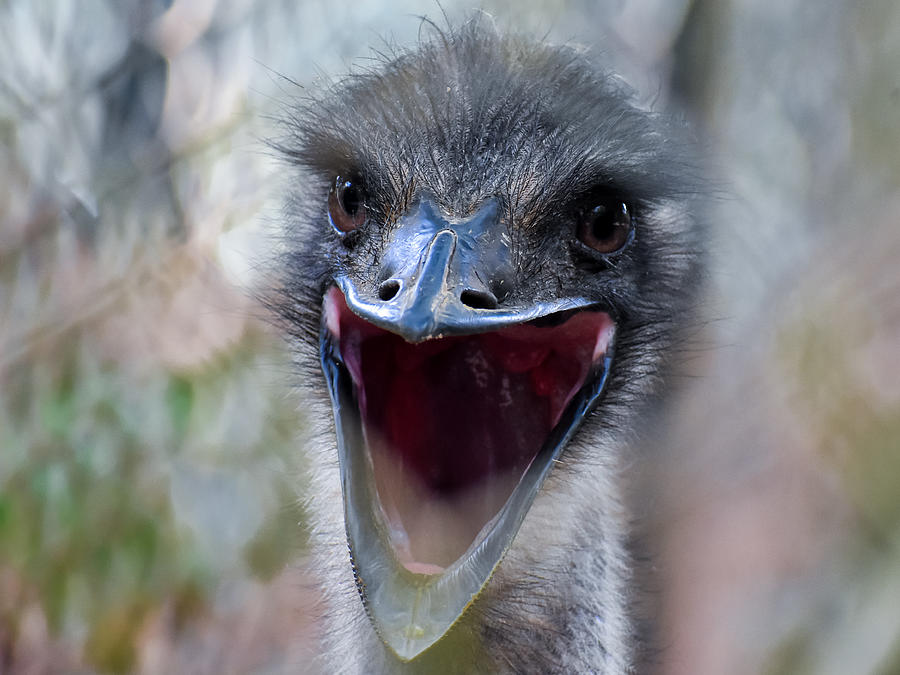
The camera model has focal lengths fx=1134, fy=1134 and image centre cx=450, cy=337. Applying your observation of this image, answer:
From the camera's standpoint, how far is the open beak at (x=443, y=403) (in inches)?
41.3

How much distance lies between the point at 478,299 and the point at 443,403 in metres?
0.39

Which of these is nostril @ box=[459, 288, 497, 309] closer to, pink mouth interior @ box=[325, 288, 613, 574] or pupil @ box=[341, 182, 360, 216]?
pink mouth interior @ box=[325, 288, 613, 574]

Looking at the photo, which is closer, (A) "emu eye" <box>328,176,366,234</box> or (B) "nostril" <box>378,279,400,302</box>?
(B) "nostril" <box>378,279,400,302</box>

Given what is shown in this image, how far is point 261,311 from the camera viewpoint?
1.84m

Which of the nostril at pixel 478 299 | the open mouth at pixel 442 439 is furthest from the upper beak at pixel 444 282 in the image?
the open mouth at pixel 442 439

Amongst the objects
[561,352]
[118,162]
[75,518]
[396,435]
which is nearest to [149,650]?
[75,518]

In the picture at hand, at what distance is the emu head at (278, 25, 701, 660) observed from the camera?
3.62 feet

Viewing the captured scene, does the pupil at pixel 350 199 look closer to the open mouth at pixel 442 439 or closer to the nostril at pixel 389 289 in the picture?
the open mouth at pixel 442 439

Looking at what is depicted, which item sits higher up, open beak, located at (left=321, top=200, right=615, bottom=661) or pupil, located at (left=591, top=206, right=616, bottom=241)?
pupil, located at (left=591, top=206, right=616, bottom=241)

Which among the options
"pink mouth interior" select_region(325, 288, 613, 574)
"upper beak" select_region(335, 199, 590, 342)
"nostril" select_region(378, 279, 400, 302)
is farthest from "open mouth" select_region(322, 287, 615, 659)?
"nostril" select_region(378, 279, 400, 302)

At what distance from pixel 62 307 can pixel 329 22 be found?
659 millimetres

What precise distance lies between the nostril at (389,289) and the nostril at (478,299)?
2.3 inches

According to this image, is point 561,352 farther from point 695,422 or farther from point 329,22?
point 329,22

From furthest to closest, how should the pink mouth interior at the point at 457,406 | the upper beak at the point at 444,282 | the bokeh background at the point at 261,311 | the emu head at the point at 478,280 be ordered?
the bokeh background at the point at 261,311, the pink mouth interior at the point at 457,406, the emu head at the point at 478,280, the upper beak at the point at 444,282
